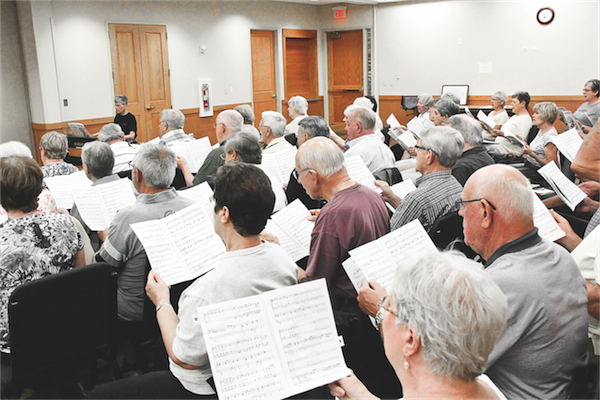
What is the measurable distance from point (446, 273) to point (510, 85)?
11012mm

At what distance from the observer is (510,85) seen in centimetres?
1100

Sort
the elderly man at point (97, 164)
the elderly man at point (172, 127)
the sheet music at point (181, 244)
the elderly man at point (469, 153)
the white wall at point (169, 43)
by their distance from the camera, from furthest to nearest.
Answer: the white wall at point (169, 43), the elderly man at point (172, 127), the elderly man at point (469, 153), the elderly man at point (97, 164), the sheet music at point (181, 244)

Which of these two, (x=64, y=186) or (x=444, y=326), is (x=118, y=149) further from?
(x=444, y=326)

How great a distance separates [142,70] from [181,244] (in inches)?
316

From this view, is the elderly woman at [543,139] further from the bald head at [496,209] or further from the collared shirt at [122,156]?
the collared shirt at [122,156]

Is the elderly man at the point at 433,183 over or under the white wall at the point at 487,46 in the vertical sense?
under

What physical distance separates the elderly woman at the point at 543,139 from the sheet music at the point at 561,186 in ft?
7.62

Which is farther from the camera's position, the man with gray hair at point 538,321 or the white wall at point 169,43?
the white wall at point 169,43

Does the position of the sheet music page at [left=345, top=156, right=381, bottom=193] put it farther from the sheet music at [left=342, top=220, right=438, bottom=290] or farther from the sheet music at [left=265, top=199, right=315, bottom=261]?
the sheet music at [left=342, top=220, right=438, bottom=290]

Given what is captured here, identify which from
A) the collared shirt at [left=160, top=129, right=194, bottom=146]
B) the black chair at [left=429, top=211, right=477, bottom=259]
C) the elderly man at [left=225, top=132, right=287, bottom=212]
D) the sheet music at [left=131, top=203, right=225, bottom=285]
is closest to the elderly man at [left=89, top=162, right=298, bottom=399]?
the sheet music at [left=131, top=203, right=225, bottom=285]

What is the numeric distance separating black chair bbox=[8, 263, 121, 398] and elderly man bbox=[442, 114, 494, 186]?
2.46 meters

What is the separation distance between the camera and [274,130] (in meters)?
4.95

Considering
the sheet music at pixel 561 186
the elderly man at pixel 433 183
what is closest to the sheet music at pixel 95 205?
the elderly man at pixel 433 183

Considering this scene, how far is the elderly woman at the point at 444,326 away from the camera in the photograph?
3.64 ft
